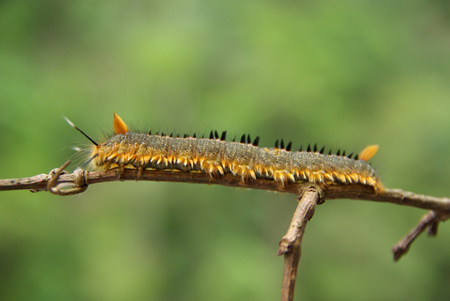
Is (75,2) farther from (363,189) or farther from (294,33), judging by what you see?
(363,189)

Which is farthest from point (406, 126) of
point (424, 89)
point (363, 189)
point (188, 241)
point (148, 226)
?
point (148, 226)

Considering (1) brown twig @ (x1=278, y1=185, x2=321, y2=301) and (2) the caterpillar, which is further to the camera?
(2) the caterpillar

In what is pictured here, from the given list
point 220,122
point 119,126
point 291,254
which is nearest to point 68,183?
point 119,126

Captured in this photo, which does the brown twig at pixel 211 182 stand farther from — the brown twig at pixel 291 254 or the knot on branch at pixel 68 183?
the brown twig at pixel 291 254

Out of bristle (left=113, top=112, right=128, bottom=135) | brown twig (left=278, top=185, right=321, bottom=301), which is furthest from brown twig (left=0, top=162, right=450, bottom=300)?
bristle (left=113, top=112, right=128, bottom=135)

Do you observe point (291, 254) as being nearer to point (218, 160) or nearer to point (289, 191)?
point (289, 191)

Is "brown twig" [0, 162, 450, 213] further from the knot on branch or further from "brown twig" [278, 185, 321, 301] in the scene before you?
"brown twig" [278, 185, 321, 301]
